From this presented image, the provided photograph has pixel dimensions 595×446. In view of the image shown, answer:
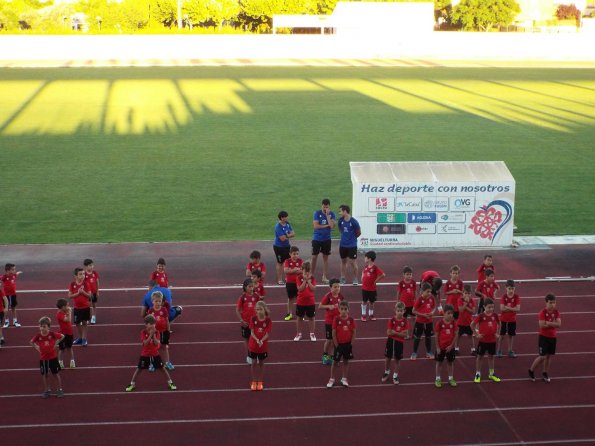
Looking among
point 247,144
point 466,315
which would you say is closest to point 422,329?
point 466,315

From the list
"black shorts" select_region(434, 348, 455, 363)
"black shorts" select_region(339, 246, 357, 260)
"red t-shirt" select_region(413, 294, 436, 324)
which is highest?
"black shorts" select_region(339, 246, 357, 260)

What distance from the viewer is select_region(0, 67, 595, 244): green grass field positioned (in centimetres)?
2127

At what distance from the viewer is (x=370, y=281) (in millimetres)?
13805

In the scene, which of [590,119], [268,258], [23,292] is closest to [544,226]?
[268,258]

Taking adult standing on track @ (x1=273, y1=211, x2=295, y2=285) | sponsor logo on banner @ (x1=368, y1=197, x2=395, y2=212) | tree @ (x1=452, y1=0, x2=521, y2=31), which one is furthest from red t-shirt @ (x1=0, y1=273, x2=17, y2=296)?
tree @ (x1=452, y1=0, x2=521, y2=31)

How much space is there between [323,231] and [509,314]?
4.74 m

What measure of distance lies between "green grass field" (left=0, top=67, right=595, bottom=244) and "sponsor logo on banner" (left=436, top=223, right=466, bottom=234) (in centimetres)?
237

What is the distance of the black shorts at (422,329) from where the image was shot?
12430mm

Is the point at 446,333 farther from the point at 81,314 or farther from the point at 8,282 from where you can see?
the point at 8,282

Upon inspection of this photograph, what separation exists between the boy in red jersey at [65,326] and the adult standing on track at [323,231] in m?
5.60

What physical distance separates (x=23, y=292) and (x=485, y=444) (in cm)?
954

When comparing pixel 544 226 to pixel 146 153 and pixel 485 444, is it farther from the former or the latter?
pixel 146 153

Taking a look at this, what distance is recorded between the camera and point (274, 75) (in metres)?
55.7

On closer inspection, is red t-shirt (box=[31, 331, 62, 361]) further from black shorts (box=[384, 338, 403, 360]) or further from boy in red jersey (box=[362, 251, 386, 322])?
boy in red jersey (box=[362, 251, 386, 322])
